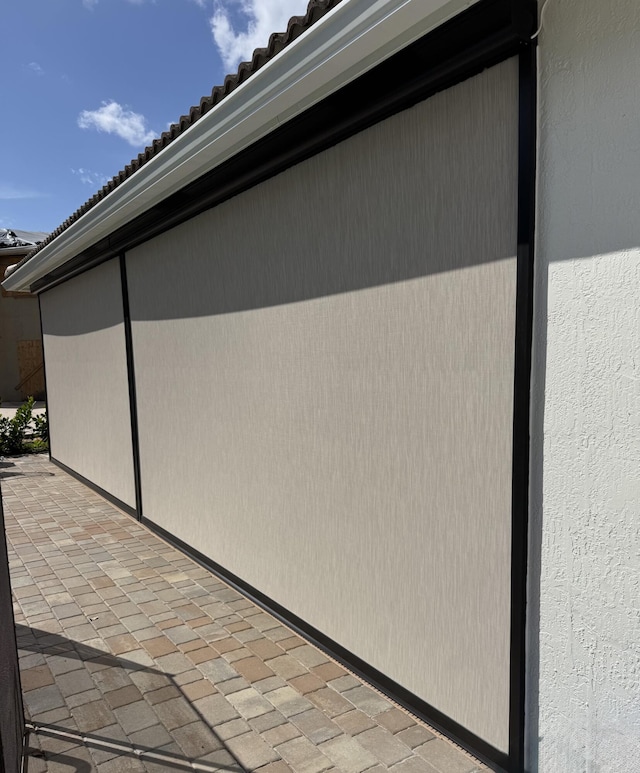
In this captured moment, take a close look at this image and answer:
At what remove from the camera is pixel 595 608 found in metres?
1.98

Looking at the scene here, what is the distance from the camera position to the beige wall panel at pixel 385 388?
2.33 metres

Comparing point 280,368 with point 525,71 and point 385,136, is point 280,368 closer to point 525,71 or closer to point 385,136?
point 385,136

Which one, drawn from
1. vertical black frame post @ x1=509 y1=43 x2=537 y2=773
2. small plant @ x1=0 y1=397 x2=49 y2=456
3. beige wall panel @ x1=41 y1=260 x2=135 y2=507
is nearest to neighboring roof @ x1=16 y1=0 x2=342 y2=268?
vertical black frame post @ x1=509 y1=43 x2=537 y2=773

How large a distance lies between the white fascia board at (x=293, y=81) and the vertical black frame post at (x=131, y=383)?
151 centimetres

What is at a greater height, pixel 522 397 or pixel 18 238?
pixel 18 238

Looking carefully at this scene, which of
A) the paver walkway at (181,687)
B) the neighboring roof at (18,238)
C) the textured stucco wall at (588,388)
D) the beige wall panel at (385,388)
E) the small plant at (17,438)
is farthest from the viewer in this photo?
the neighboring roof at (18,238)

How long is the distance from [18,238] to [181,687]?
74.0ft

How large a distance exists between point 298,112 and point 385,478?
1984mm

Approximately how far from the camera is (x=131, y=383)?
20.2 feet

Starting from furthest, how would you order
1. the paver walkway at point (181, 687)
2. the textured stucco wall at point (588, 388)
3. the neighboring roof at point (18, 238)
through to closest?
1. the neighboring roof at point (18, 238)
2. the paver walkway at point (181, 687)
3. the textured stucco wall at point (588, 388)

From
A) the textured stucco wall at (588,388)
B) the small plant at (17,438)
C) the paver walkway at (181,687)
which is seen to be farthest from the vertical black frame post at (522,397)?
the small plant at (17,438)

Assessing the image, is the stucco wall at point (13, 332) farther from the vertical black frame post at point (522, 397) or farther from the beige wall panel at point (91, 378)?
Answer: the vertical black frame post at point (522, 397)

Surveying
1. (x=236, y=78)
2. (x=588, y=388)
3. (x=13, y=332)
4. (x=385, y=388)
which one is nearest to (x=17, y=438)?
(x=13, y=332)

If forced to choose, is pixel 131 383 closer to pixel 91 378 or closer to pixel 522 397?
pixel 91 378
